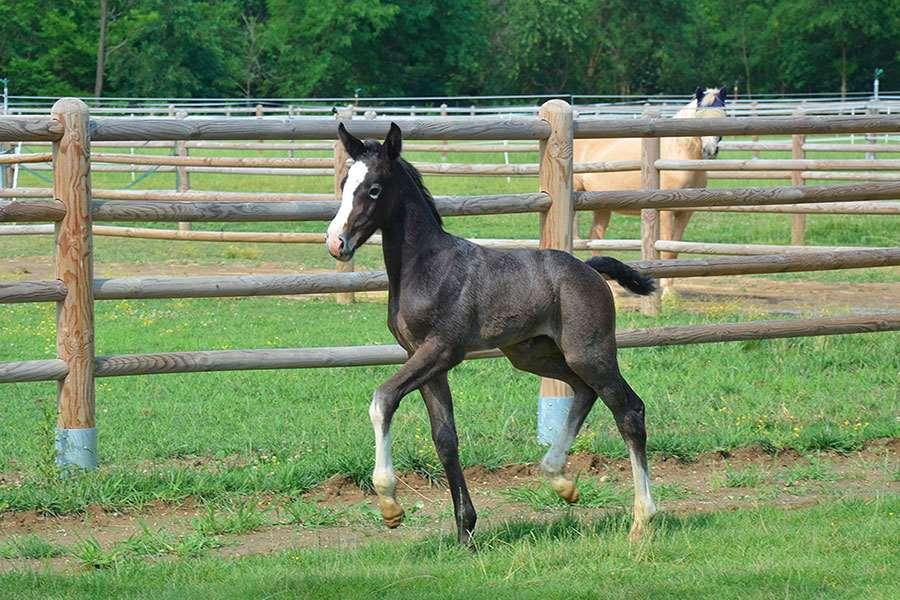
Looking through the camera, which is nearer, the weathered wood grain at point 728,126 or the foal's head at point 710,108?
the weathered wood grain at point 728,126

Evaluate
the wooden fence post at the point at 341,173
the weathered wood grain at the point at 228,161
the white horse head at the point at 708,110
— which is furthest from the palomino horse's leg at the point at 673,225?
the weathered wood grain at the point at 228,161

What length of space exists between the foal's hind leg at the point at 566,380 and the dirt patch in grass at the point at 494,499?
383 millimetres

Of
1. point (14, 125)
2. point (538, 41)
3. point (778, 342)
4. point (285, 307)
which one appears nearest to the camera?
point (14, 125)

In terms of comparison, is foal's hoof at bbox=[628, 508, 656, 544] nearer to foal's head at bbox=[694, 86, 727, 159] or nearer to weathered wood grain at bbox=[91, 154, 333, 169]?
weathered wood grain at bbox=[91, 154, 333, 169]

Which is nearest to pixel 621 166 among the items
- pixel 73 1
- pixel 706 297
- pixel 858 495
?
pixel 706 297

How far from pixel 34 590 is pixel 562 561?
1912 millimetres

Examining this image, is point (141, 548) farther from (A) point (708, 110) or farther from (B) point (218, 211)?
(A) point (708, 110)

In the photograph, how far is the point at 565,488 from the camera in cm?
560

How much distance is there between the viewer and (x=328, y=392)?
8.62 meters

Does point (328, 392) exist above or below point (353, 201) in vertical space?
below

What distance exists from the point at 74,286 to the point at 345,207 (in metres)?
1.81

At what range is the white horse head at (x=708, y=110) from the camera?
1483cm

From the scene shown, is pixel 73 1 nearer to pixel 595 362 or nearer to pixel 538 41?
pixel 538 41

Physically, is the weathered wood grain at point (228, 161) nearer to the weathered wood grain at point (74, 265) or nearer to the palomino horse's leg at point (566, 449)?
the weathered wood grain at point (74, 265)
